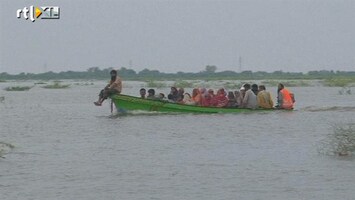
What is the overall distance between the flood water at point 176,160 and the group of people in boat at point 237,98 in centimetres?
66

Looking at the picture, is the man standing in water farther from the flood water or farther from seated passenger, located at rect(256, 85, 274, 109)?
seated passenger, located at rect(256, 85, 274, 109)

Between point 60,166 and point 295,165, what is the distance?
→ 4.37 m

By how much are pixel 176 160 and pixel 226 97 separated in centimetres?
1094

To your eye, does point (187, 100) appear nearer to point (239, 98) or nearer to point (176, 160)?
point (239, 98)

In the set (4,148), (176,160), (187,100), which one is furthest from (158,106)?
(176,160)

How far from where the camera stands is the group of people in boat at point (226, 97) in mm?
25734

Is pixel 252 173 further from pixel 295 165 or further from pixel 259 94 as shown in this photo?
pixel 259 94

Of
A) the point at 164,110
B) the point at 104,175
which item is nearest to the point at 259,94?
the point at 164,110

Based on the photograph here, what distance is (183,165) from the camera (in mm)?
15055

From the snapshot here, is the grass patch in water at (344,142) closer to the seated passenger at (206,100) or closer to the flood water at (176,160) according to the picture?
the flood water at (176,160)

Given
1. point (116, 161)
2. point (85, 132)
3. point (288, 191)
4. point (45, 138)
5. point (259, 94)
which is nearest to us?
point (288, 191)

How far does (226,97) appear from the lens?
2655 centimetres

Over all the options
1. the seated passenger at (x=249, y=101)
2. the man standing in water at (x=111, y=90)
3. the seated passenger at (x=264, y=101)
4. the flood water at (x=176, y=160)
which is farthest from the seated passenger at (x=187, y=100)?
the man standing in water at (x=111, y=90)

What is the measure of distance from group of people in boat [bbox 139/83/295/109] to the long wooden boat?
0.22 meters
